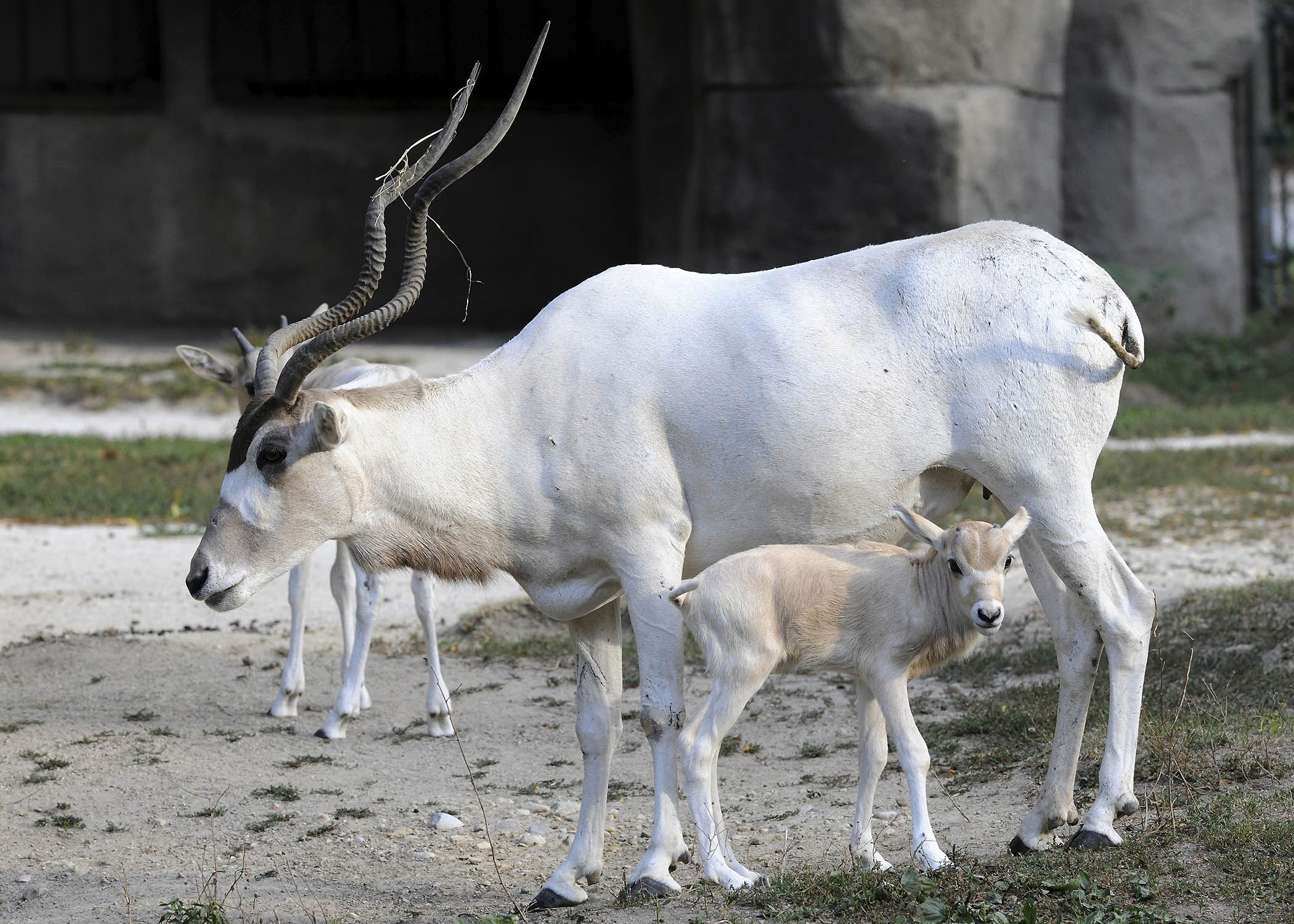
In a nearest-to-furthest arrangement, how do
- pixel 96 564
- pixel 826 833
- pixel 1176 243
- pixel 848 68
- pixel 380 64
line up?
1. pixel 826 833
2. pixel 96 564
3. pixel 848 68
4. pixel 1176 243
5. pixel 380 64

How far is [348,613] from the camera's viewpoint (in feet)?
22.9

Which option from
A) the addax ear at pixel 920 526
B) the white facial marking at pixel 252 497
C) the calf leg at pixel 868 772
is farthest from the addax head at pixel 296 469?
the calf leg at pixel 868 772

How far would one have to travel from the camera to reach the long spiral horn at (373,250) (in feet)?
15.0

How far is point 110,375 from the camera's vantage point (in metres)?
13.5

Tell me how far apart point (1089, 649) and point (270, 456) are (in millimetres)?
2510

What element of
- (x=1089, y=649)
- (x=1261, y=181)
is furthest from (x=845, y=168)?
(x=1089, y=649)

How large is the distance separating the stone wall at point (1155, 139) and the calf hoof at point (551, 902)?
1174 cm

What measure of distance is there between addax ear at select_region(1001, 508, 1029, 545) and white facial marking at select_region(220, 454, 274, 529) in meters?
2.05

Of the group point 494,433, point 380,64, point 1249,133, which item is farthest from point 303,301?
point 494,433

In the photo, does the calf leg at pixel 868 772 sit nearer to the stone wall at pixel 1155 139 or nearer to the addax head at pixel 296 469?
the addax head at pixel 296 469

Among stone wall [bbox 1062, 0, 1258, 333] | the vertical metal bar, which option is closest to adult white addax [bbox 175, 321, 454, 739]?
stone wall [bbox 1062, 0, 1258, 333]

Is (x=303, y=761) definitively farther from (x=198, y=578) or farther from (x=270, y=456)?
(x=270, y=456)

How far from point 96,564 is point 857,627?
5.72 metres

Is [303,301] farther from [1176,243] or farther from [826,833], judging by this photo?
[826,833]
